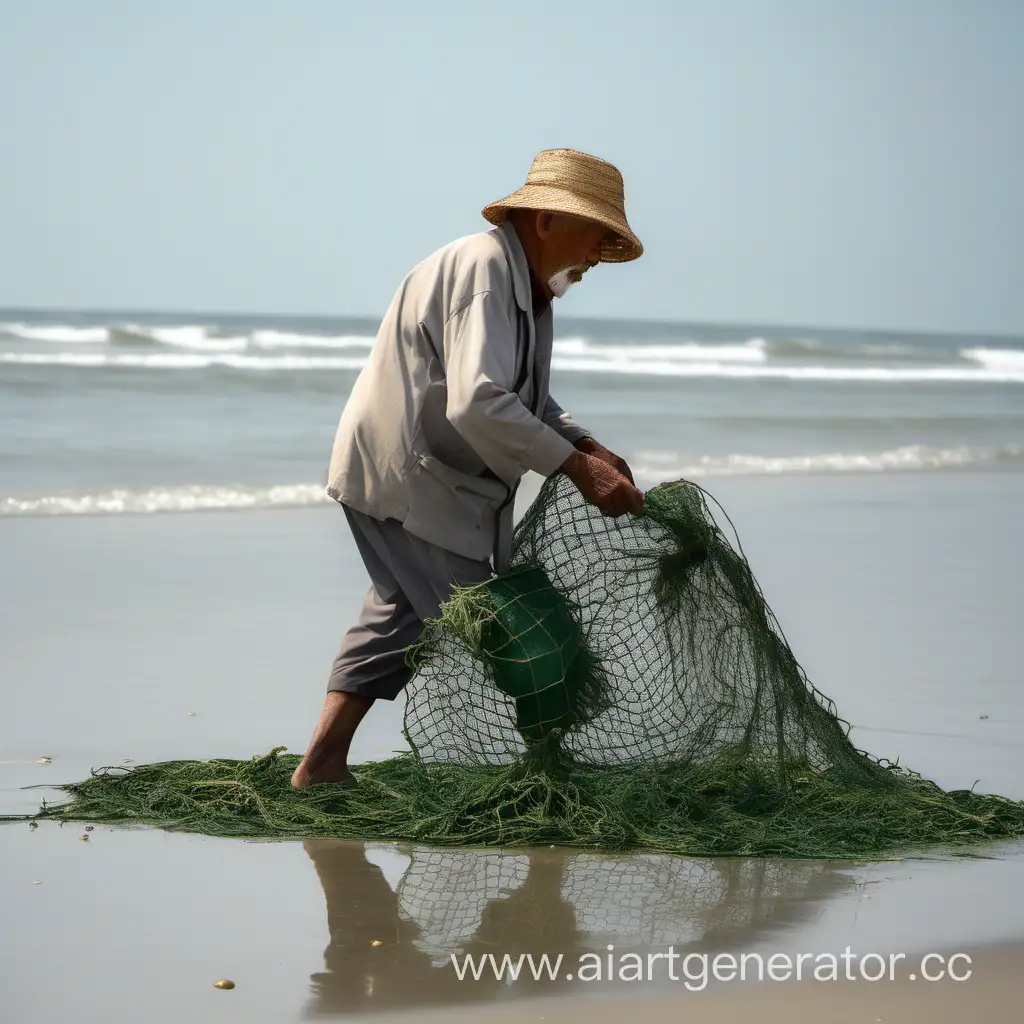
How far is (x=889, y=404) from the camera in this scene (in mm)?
20500

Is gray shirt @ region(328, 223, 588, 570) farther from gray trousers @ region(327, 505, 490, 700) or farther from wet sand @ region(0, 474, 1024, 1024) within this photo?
wet sand @ region(0, 474, 1024, 1024)

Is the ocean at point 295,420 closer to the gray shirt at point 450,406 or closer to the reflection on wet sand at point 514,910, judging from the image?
the gray shirt at point 450,406

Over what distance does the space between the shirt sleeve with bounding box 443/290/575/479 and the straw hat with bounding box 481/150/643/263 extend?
0.92ft

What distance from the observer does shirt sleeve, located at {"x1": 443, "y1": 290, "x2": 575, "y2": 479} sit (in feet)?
10.8

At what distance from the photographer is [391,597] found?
368 cm

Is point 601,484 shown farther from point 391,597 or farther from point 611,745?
point 611,745

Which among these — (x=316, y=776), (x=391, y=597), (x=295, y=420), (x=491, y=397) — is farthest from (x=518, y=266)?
(x=295, y=420)

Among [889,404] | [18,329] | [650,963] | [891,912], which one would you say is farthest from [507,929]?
[18,329]

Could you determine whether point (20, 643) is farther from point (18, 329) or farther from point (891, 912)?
point (18, 329)

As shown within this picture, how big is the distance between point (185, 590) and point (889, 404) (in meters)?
15.7

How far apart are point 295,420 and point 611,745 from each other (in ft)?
36.9

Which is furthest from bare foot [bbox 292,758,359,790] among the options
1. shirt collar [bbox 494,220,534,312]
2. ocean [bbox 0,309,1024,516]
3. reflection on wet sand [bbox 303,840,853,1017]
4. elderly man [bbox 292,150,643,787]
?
ocean [bbox 0,309,1024,516]

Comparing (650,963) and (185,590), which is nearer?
(650,963)

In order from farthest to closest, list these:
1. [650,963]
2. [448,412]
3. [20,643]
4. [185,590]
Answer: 1. [185,590]
2. [20,643]
3. [448,412]
4. [650,963]
